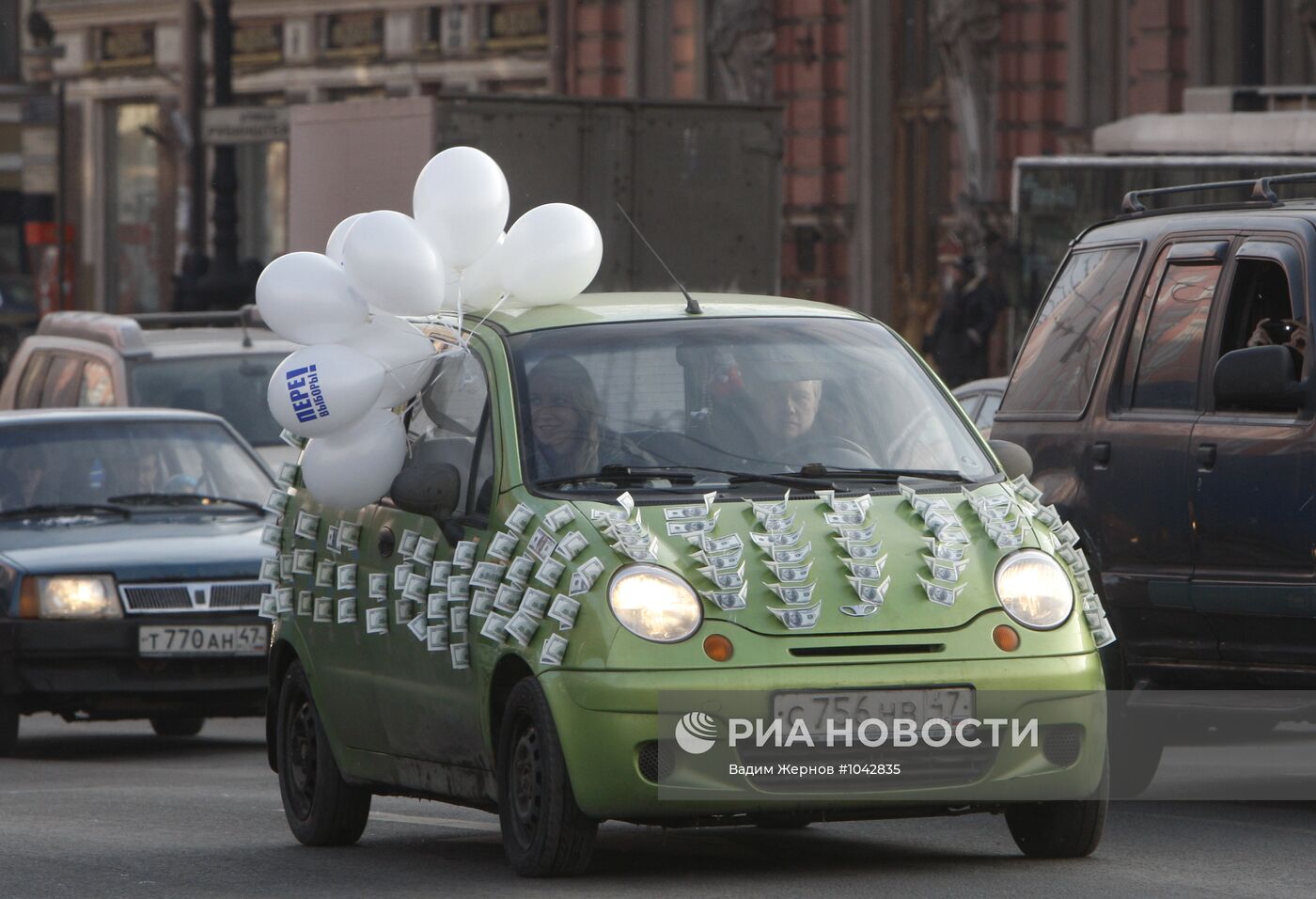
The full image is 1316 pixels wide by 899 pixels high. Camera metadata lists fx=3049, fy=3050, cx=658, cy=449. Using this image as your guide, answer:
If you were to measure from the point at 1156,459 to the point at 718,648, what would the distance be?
266 cm

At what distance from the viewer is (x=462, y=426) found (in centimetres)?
862

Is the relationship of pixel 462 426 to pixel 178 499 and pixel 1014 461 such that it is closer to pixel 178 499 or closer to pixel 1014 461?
pixel 1014 461

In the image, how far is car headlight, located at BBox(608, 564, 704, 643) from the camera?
7.48 metres

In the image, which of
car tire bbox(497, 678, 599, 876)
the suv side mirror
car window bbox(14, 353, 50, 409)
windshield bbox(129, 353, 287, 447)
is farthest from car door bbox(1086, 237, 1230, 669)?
car window bbox(14, 353, 50, 409)

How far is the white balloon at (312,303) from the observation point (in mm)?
9023

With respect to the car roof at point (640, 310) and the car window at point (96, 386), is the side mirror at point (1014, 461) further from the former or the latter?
the car window at point (96, 386)

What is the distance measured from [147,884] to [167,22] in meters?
43.1

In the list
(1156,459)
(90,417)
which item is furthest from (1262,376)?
(90,417)

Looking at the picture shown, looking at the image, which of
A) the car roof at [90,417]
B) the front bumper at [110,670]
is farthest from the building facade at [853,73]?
the front bumper at [110,670]

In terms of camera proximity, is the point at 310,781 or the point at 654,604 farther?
the point at 310,781

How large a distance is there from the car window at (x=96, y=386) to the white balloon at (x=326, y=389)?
28.7 ft

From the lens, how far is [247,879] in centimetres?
827

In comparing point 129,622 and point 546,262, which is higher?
point 546,262

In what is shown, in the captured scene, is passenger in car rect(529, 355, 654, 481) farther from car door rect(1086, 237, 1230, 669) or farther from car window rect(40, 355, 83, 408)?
car window rect(40, 355, 83, 408)
